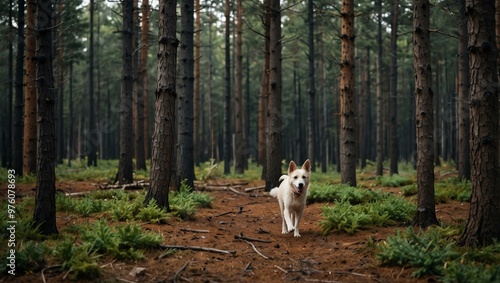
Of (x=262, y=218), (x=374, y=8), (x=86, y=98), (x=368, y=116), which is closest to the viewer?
(x=262, y=218)

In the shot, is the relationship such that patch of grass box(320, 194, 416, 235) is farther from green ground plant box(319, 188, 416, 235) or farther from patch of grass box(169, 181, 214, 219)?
patch of grass box(169, 181, 214, 219)

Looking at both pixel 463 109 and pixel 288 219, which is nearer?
pixel 288 219

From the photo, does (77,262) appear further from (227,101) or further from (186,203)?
(227,101)

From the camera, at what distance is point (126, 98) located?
1497 centimetres

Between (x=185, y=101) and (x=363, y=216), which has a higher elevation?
(x=185, y=101)

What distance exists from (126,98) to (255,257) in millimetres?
10370

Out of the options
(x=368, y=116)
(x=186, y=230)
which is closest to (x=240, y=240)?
(x=186, y=230)

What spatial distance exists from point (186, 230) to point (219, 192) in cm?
814

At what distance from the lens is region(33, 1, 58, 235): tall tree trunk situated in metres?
6.64

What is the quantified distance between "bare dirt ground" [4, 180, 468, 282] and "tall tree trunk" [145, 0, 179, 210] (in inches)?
38.4

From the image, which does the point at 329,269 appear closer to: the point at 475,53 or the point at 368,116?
the point at 475,53

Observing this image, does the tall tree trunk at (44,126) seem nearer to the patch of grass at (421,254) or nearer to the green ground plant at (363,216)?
the green ground plant at (363,216)

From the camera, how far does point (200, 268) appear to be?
5.84m

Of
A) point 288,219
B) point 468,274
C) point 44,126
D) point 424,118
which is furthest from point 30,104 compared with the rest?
point 468,274
